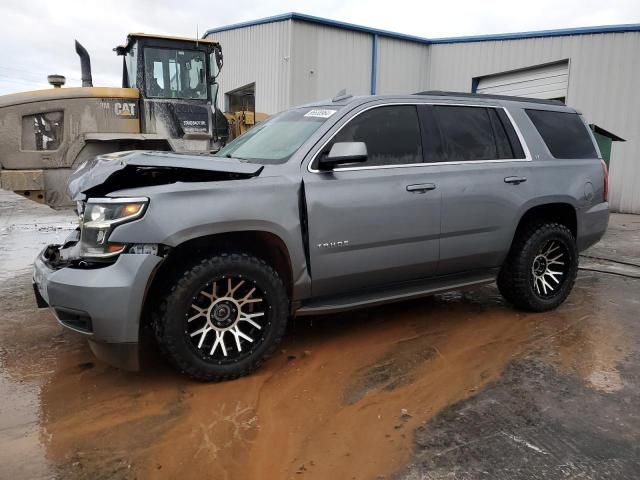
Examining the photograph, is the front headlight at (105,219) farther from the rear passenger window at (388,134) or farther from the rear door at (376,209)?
the rear passenger window at (388,134)

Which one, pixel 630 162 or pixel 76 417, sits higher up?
pixel 630 162

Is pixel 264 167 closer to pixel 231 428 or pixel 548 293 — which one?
pixel 231 428

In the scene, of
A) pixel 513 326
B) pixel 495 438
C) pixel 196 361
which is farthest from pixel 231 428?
pixel 513 326

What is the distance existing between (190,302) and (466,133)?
271cm

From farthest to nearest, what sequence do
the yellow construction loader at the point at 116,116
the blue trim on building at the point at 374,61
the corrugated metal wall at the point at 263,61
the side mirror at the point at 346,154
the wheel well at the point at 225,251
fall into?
the blue trim on building at the point at 374,61, the corrugated metal wall at the point at 263,61, the yellow construction loader at the point at 116,116, the side mirror at the point at 346,154, the wheel well at the point at 225,251

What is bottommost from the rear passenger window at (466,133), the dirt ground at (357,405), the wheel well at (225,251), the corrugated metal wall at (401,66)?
the dirt ground at (357,405)

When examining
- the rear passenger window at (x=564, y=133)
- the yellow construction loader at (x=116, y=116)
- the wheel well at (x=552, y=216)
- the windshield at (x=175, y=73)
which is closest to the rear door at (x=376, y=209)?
the wheel well at (x=552, y=216)

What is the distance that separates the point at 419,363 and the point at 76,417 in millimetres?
2293

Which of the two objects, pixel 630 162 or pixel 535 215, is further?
pixel 630 162

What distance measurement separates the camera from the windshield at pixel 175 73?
9.52 m

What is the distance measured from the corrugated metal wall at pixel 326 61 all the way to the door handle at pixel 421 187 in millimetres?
12339

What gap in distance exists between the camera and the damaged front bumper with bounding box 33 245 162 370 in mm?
3104

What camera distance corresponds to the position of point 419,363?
3.87 metres

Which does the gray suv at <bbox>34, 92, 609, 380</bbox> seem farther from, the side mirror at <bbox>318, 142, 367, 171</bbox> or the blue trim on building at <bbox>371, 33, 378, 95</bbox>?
the blue trim on building at <bbox>371, 33, 378, 95</bbox>
